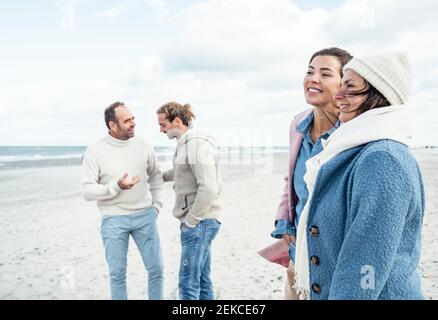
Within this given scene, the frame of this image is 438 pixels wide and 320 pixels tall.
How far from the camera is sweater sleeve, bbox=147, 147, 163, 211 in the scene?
387cm

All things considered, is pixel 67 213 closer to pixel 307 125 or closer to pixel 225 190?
pixel 225 190

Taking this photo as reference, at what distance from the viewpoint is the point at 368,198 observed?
4.18ft

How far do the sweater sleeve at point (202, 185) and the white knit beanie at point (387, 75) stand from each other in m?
2.02

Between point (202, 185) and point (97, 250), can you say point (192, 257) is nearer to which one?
point (202, 185)

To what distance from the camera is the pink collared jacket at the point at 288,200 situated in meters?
2.38

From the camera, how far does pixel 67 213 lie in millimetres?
9898

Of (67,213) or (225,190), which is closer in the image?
(67,213)

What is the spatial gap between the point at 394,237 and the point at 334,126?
1095 mm

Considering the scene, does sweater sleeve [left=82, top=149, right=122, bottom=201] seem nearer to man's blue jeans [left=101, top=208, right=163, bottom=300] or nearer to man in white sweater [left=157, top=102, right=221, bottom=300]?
man's blue jeans [left=101, top=208, right=163, bottom=300]

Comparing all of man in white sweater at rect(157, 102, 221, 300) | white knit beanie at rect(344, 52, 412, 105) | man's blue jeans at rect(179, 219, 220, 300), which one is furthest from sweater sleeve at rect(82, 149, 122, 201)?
white knit beanie at rect(344, 52, 412, 105)

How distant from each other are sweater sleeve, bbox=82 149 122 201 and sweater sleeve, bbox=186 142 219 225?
69 cm

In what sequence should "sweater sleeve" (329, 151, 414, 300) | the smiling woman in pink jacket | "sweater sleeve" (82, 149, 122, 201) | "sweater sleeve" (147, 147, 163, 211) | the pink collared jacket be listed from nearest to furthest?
"sweater sleeve" (329, 151, 414, 300) < the smiling woman in pink jacket < the pink collared jacket < "sweater sleeve" (82, 149, 122, 201) < "sweater sleeve" (147, 147, 163, 211)

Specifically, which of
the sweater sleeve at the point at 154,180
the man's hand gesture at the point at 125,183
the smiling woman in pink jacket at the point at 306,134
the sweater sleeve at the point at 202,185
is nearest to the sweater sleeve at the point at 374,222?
the smiling woman in pink jacket at the point at 306,134
